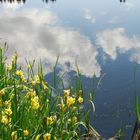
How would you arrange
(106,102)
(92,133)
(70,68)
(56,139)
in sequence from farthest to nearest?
1. (70,68)
2. (106,102)
3. (92,133)
4. (56,139)

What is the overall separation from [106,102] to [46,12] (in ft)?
80.9

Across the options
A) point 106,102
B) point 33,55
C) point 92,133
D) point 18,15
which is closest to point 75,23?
point 18,15

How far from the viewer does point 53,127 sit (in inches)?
261

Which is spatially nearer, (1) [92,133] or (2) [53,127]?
(2) [53,127]

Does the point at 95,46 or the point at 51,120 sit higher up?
the point at 51,120

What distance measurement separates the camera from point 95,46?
869 inches

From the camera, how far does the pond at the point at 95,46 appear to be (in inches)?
494

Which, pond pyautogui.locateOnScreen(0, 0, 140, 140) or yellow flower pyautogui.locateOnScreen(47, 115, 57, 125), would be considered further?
pond pyautogui.locateOnScreen(0, 0, 140, 140)

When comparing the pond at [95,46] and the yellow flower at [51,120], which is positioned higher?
the yellow flower at [51,120]

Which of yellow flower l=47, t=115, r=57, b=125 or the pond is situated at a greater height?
→ yellow flower l=47, t=115, r=57, b=125

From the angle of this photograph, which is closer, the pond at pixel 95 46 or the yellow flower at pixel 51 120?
the yellow flower at pixel 51 120

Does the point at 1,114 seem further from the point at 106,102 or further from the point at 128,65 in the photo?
the point at 128,65

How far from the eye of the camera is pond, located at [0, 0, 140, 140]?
1255 cm

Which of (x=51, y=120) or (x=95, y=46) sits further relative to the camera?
(x=95, y=46)
